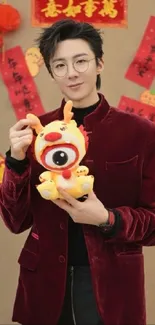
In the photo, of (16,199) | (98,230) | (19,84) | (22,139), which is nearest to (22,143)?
(22,139)

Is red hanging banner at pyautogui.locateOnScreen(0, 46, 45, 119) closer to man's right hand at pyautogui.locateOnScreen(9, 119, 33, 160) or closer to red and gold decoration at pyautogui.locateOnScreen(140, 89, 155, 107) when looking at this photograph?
red and gold decoration at pyautogui.locateOnScreen(140, 89, 155, 107)

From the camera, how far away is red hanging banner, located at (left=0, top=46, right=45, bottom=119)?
1706 mm

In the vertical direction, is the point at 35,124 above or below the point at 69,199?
above

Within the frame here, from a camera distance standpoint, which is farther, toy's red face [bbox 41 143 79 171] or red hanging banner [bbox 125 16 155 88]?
red hanging banner [bbox 125 16 155 88]

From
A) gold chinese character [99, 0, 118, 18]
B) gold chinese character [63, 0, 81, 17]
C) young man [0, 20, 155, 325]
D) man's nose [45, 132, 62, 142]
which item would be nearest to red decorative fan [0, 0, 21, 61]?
gold chinese character [63, 0, 81, 17]

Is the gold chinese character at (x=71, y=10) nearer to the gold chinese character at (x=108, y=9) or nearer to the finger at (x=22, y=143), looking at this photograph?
the gold chinese character at (x=108, y=9)

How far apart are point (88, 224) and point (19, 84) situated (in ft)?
2.94

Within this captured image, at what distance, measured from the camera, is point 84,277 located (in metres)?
1.00

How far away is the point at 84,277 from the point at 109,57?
0.97m

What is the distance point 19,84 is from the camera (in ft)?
5.65

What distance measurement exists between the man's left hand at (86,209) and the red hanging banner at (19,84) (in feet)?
2.89

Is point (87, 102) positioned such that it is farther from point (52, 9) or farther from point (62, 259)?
point (52, 9)

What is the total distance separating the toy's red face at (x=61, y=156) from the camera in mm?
854

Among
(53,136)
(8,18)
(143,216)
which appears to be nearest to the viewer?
(53,136)
